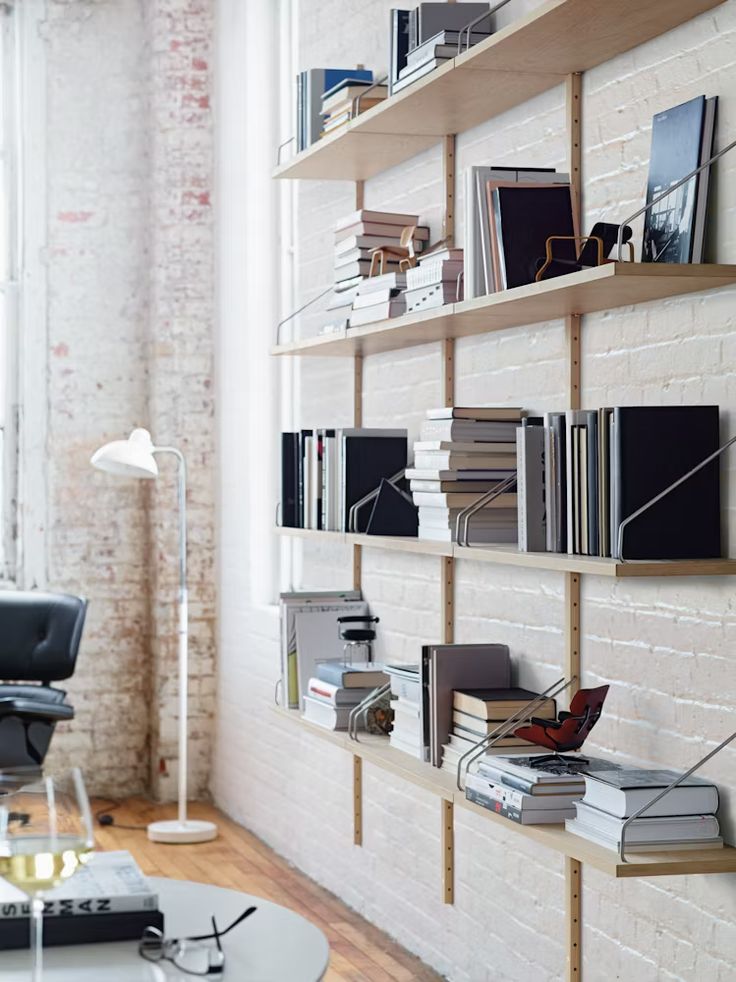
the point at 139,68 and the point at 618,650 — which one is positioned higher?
the point at 139,68

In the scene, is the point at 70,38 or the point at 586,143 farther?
the point at 70,38

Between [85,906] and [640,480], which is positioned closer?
[85,906]

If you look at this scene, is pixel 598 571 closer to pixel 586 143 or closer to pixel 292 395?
pixel 586 143

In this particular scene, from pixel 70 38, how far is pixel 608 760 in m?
4.49

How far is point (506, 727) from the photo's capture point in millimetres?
2994

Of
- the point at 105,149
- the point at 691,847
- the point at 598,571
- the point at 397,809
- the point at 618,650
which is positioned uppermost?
the point at 105,149

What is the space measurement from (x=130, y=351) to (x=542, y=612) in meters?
3.42

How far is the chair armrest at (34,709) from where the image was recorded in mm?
5051

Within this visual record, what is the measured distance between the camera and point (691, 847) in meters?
2.46

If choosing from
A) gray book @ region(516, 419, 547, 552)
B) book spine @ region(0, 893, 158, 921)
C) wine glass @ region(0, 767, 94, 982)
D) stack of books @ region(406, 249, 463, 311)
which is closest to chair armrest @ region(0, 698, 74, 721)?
stack of books @ region(406, 249, 463, 311)

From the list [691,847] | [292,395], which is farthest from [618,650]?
[292,395]

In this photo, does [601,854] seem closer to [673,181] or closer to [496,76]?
[673,181]

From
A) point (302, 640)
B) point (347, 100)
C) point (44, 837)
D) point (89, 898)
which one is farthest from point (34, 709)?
point (44, 837)

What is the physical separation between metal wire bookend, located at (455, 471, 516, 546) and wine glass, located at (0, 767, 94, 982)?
1575 mm
